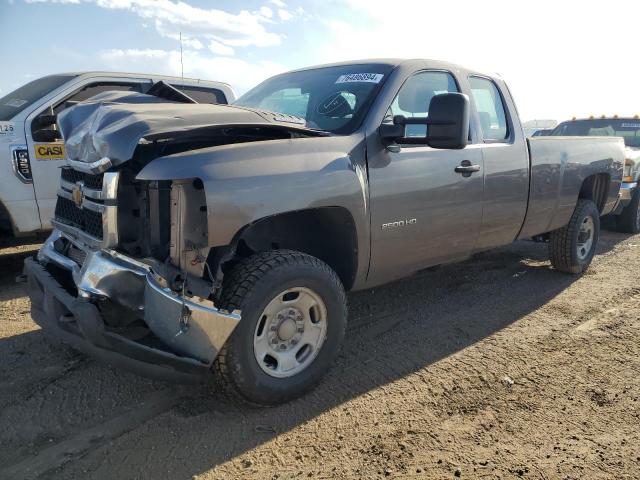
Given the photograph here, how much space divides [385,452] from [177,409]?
120 centimetres

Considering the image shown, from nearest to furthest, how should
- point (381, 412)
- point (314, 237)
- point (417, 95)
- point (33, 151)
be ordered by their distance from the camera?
1. point (381, 412)
2. point (314, 237)
3. point (417, 95)
4. point (33, 151)

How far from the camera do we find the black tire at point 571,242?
5.48m

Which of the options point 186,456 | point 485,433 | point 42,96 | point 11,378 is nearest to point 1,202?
point 42,96

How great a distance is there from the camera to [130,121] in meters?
2.55

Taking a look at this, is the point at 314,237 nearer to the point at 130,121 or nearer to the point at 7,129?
the point at 130,121

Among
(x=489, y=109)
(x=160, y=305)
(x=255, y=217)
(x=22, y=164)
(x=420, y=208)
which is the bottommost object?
(x=160, y=305)

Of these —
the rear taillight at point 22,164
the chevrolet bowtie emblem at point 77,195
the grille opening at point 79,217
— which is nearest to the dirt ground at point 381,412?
the grille opening at point 79,217

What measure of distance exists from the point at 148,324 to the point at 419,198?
1.96 meters

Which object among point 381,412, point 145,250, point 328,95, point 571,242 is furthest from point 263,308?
point 571,242

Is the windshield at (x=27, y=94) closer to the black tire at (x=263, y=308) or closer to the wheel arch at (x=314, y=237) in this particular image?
the wheel arch at (x=314, y=237)

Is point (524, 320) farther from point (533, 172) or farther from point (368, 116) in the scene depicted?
point (368, 116)

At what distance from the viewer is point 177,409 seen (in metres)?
2.94

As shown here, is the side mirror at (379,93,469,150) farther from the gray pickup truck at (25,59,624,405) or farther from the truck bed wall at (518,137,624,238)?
the truck bed wall at (518,137,624,238)

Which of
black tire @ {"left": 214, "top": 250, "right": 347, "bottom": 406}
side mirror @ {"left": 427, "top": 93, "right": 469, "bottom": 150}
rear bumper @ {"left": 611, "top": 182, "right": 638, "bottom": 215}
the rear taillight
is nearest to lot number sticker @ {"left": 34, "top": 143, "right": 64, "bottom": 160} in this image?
the rear taillight
